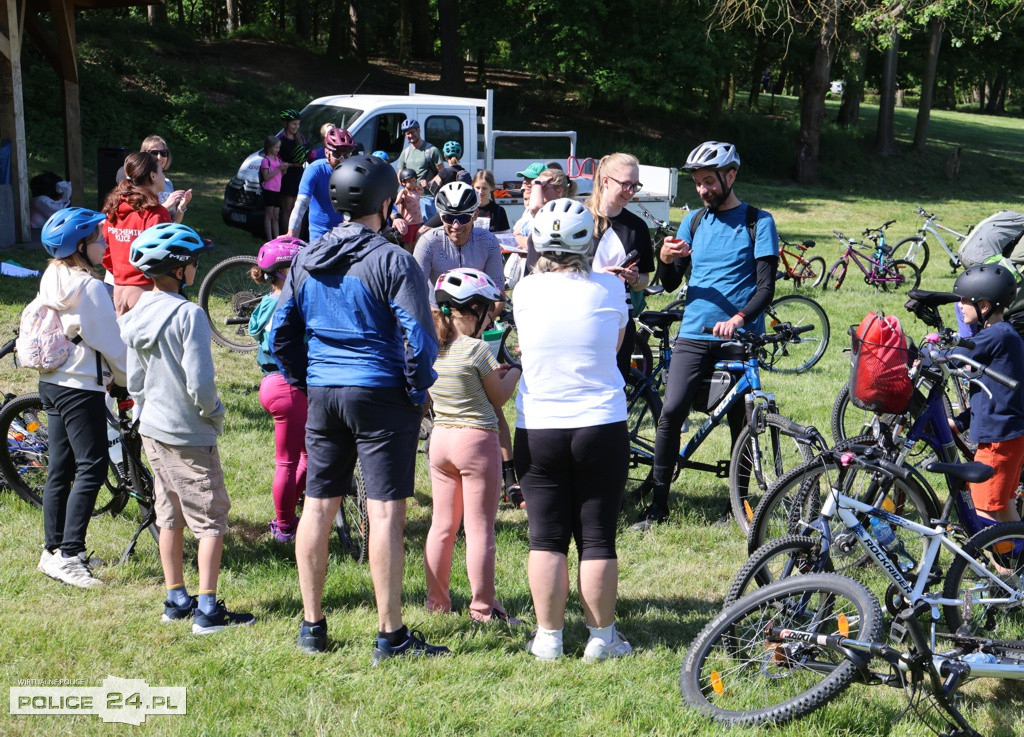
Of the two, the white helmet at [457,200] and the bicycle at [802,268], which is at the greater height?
the white helmet at [457,200]

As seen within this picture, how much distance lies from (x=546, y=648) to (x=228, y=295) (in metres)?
6.95

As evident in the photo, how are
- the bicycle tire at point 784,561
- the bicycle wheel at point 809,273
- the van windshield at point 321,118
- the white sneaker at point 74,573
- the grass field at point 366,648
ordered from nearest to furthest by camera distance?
the grass field at point 366,648 < the bicycle tire at point 784,561 < the white sneaker at point 74,573 < the bicycle wheel at point 809,273 < the van windshield at point 321,118

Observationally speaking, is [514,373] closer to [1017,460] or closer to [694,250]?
[694,250]

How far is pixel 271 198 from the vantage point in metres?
14.1

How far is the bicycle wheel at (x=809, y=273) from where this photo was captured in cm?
1423

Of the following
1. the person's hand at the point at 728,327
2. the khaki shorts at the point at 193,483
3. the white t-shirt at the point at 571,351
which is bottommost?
the khaki shorts at the point at 193,483

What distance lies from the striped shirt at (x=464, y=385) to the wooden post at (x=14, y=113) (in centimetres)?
1057

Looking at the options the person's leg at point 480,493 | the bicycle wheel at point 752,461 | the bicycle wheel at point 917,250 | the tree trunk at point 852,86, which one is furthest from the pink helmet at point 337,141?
the tree trunk at point 852,86

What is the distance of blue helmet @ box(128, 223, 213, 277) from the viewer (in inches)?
170

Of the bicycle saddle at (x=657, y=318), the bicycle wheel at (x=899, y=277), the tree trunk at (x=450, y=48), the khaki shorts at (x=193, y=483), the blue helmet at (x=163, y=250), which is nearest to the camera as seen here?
the blue helmet at (x=163, y=250)

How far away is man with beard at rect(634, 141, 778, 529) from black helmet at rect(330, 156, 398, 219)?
2.14 m

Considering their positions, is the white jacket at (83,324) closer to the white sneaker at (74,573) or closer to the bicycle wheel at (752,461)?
the white sneaker at (74,573)

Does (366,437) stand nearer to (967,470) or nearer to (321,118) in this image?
(967,470)

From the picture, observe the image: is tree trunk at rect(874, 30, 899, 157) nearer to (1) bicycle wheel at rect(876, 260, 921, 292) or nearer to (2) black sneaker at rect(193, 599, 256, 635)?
(1) bicycle wheel at rect(876, 260, 921, 292)
